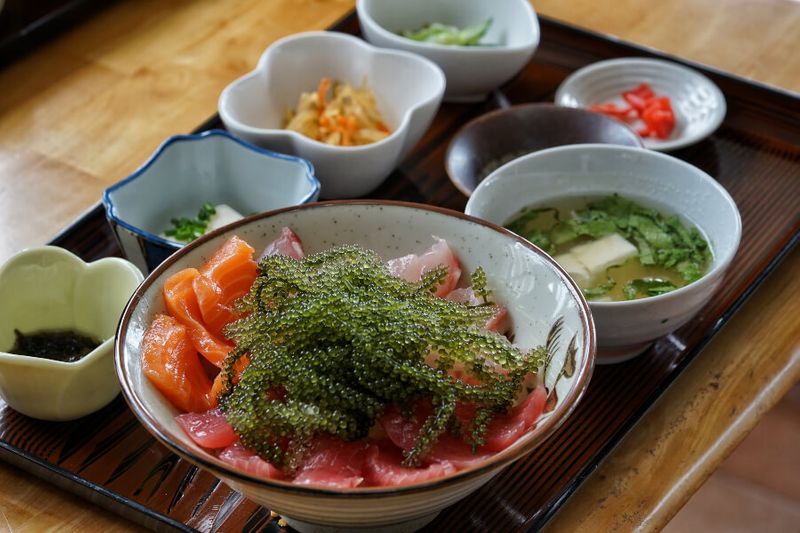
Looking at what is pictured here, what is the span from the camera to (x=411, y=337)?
1256mm

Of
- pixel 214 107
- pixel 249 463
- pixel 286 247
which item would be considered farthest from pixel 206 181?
pixel 249 463

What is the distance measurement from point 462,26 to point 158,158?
1.01 metres

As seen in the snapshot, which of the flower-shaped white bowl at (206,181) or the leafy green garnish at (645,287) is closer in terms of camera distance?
the leafy green garnish at (645,287)

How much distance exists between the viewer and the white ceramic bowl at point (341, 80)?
77.7 inches

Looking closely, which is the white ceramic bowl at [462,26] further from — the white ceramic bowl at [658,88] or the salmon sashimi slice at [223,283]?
the salmon sashimi slice at [223,283]

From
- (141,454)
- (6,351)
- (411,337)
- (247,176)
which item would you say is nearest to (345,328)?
(411,337)

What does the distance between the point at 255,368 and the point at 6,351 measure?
1.85ft

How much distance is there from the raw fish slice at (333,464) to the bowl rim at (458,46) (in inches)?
49.1

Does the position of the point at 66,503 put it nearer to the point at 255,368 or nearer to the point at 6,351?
the point at 6,351

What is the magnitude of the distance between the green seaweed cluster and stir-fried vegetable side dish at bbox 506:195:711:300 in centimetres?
45

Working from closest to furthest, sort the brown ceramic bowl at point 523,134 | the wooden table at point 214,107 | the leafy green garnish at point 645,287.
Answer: the wooden table at point 214,107 → the leafy green garnish at point 645,287 → the brown ceramic bowl at point 523,134

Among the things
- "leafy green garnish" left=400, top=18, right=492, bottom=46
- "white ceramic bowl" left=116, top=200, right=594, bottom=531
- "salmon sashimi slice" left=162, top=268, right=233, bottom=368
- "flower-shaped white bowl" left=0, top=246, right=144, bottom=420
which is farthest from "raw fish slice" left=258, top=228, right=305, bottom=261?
"leafy green garnish" left=400, top=18, right=492, bottom=46

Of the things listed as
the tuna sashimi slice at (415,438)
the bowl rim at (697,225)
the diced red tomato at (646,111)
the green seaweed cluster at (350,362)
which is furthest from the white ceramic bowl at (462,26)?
the tuna sashimi slice at (415,438)

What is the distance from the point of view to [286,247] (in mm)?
1540
